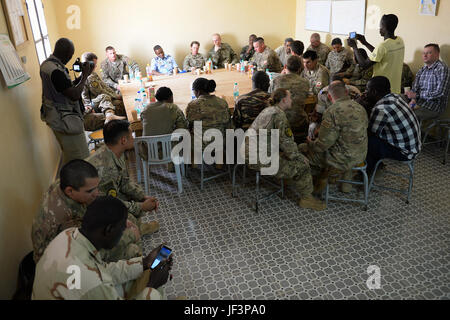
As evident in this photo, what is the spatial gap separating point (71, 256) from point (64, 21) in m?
6.52

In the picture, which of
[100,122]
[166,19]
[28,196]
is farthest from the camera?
[166,19]

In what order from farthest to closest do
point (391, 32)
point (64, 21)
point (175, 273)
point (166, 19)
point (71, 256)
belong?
1. point (166, 19)
2. point (64, 21)
3. point (391, 32)
4. point (175, 273)
5. point (71, 256)

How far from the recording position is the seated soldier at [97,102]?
14.7 feet

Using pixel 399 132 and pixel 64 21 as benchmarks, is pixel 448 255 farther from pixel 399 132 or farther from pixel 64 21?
pixel 64 21

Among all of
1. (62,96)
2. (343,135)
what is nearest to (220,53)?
(62,96)

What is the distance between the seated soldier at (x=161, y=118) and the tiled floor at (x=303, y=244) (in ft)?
2.32

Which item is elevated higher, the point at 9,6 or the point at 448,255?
the point at 9,6

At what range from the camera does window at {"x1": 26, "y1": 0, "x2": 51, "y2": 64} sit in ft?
14.3

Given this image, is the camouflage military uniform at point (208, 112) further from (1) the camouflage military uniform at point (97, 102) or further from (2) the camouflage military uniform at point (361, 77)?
(2) the camouflage military uniform at point (361, 77)

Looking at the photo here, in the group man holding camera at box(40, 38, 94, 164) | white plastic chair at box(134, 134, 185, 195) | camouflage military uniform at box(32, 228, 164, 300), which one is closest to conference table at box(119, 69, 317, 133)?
white plastic chair at box(134, 134, 185, 195)

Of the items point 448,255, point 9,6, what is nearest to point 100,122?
point 9,6

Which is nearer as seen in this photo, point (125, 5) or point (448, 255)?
point (448, 255)

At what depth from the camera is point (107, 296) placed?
156 cm

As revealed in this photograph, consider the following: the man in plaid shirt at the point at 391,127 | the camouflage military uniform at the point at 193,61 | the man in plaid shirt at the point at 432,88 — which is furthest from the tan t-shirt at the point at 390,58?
the camouflage military uniform at the point at 193,61
